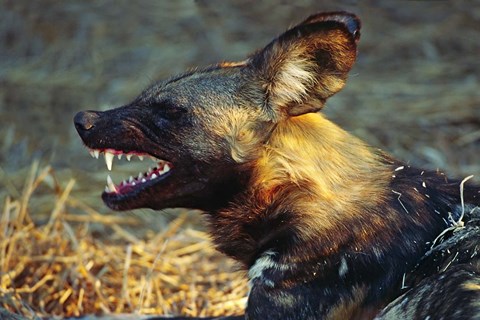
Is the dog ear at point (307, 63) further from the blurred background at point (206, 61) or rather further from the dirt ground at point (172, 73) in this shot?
the blurred background at point (206, 61)

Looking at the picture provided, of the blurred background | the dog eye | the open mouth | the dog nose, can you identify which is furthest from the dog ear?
the blurred background

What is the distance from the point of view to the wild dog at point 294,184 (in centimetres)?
324

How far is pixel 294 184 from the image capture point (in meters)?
3.42

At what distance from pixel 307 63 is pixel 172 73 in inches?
159

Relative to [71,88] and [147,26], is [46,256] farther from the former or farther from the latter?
[147,26]

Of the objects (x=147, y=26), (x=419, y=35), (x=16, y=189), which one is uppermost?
(x=419, y=35)

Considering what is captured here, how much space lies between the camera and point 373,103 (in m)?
7.25

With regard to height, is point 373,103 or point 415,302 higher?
point 415,302

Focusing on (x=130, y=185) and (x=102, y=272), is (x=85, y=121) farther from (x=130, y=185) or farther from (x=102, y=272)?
(x=102, y=272)

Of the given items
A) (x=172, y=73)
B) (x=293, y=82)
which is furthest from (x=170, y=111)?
(x=172, y=73)

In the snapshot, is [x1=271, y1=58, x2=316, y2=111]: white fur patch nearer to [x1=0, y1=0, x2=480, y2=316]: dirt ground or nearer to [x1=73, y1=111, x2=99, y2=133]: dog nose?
[x1=73, y1=111, x2=99, y2=133]: dog nose

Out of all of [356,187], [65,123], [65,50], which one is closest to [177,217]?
[65,123]

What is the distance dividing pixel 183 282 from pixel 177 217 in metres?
0.93

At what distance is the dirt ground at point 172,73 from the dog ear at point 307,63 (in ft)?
6.91
